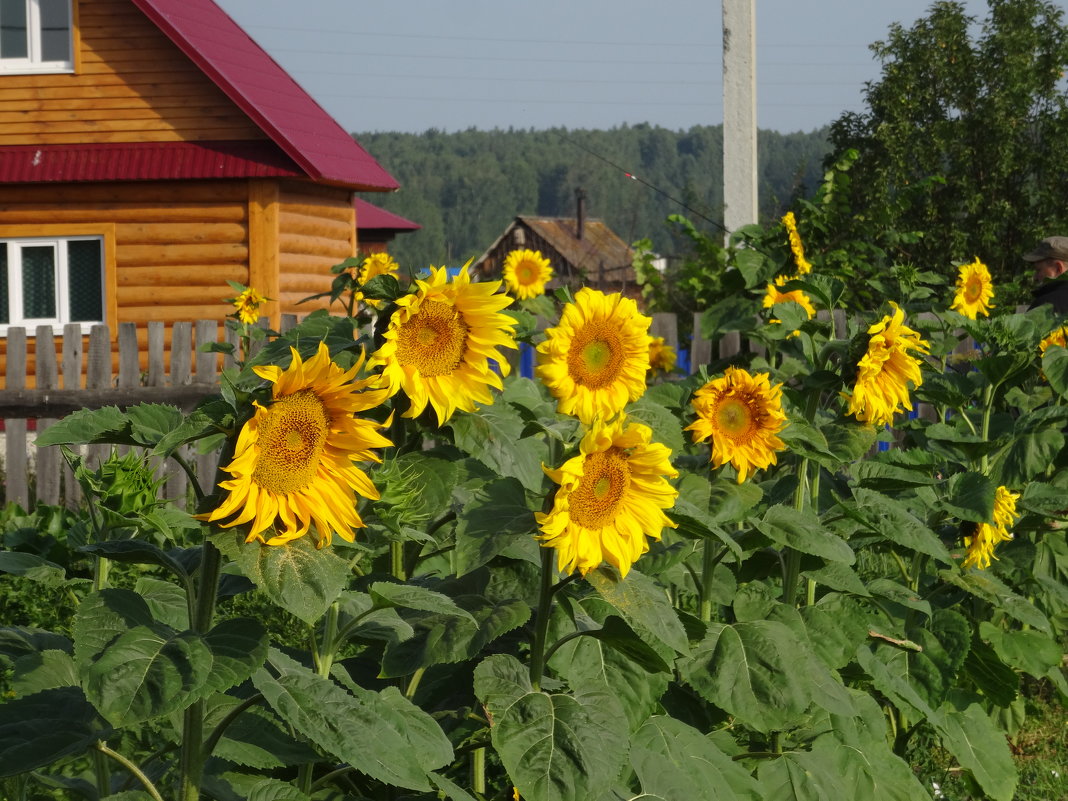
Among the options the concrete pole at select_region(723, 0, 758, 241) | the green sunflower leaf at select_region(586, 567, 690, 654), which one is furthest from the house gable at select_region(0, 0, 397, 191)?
the green sunflower leaf at select_region(586, 567, 690, 654)

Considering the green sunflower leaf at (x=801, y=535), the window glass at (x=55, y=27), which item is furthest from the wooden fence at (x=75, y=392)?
the green sunflower leaf at (x=801, y=535)

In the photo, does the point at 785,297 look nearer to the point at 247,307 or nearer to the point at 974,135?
the point at 247,307

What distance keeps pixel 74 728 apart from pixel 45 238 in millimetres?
13146

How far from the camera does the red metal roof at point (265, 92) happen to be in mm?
13211

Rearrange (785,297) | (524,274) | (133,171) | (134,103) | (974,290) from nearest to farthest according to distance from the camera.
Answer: (785,297)
(974,290)
(524,274)
(133,171)
(134,103)

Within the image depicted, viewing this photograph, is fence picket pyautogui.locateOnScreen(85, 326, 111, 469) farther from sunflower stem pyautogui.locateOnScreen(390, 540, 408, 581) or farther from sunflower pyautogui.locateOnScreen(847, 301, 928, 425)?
sunflower pyautogui.locateOnScreen(847, 301, 928, 425)

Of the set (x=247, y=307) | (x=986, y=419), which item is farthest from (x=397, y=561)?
(x=247, y=307)

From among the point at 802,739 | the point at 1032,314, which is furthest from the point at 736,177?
the point at 802,739

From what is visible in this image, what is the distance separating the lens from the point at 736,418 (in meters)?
2.84

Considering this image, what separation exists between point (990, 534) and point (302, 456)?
2.47 m

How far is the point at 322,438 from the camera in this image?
176 centimetres

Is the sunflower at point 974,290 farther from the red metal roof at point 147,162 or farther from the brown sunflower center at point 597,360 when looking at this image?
the red metal roof at point 147,162

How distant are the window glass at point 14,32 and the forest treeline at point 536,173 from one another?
201ft

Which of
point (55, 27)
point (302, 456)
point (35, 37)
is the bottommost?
point (302, 456)
